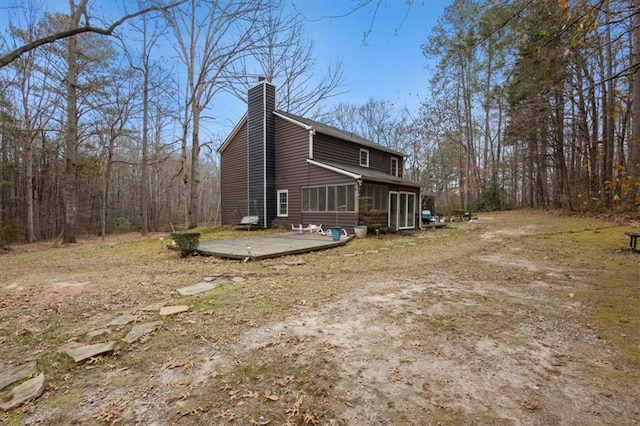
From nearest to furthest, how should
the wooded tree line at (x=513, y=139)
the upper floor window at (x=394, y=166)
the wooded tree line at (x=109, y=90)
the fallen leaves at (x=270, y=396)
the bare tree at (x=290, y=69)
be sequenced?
the fallen leaves at (x=270, y=396) → the wooded tree line at (x=109, y=90) → the wooded tree line at (x=513, y=139) → the bare tree at (x=290, y=69) → the upper floor window at (x=394, y=166)

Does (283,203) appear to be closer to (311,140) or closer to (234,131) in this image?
(311,140)

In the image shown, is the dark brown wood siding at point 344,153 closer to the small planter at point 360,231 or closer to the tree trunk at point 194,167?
the small planter at point 360,231

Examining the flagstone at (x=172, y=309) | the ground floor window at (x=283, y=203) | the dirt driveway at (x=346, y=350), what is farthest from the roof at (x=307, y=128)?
the flagstone at (x=172, y=309)

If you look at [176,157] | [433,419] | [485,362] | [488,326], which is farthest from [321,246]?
[176,157]

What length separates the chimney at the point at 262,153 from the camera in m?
14.7

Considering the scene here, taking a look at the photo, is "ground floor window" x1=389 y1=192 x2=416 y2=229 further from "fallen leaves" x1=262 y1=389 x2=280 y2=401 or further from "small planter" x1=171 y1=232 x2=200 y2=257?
"fallen leaves" x1=262 y1=389 x2=280 y2=401

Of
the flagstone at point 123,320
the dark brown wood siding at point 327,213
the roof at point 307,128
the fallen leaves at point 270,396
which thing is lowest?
the fallen leaves at point 270,396

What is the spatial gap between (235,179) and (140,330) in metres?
14.4

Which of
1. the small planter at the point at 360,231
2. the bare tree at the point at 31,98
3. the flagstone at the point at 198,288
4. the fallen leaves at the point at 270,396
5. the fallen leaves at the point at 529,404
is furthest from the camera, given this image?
the bare tree at the point at 31,98

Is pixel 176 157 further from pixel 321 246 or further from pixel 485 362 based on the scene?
pixel 485 362

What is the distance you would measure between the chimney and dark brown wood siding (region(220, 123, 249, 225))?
3.57 ft

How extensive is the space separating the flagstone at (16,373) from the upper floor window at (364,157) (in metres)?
15.3

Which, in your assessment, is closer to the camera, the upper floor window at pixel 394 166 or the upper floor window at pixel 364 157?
the upper floor window at pixel 364 157

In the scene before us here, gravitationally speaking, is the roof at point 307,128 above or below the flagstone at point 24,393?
above
